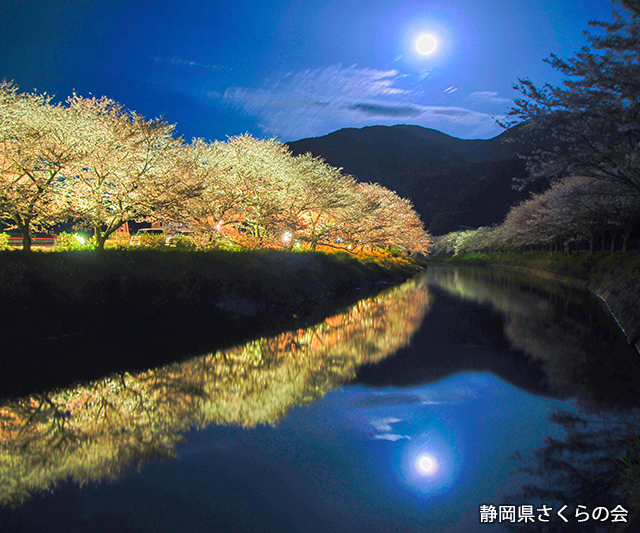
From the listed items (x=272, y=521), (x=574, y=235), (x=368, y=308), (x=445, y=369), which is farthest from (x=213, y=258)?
(x=574, y=235)

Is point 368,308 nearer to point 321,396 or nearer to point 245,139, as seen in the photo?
point 321,396

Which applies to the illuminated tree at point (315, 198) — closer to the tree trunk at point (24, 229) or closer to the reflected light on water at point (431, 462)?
the tree trunk at point (24, 229)

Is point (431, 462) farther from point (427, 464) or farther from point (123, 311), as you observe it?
point (123, 311)

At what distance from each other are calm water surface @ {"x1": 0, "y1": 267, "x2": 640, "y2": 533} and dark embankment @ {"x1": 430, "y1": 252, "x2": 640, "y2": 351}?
4011 mm

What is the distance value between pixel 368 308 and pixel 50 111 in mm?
18308

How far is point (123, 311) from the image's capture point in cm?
1458

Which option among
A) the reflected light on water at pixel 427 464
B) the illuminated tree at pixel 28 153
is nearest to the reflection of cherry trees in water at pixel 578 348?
the reflected light on water at pixel 427 464

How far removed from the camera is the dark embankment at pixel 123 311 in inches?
383

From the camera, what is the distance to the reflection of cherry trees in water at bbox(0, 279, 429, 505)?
4.81m

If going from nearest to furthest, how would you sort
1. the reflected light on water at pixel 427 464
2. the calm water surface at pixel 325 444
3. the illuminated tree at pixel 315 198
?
the calm water surface at pixel 325 444 < the reflected light on water at pixel 427 464 < the illuminated tree at pixel 315 198

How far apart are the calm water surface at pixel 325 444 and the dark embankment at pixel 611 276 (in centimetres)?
401

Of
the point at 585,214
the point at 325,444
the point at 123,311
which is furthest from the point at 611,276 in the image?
the point at 123,311

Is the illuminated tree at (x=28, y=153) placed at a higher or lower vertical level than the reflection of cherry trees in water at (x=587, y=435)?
higher

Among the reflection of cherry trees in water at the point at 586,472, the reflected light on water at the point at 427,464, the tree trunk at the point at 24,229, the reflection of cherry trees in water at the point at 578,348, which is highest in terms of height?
the tree trunk at the point at 24,229
